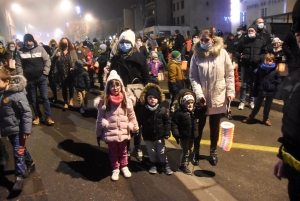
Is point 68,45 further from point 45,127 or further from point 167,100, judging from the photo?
point 167,100

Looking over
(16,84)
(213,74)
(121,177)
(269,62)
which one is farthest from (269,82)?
(16,84)

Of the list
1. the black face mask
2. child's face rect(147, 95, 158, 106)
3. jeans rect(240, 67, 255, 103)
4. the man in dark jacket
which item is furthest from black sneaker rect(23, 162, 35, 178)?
jeans rect(240, 67, 255, 103)

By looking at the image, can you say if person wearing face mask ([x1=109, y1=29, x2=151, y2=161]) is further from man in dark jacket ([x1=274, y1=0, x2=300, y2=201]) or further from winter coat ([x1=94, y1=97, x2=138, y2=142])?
man in dark jacket ([x1=274, y1=0, x2=300, y2=201])

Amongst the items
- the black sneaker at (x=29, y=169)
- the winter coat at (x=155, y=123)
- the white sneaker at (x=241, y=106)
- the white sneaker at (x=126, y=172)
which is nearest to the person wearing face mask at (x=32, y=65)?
the black sneaker at (x=29, y=169)

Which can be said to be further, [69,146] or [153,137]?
[69,146]

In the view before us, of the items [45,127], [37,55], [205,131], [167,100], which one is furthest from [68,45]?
[205,131]

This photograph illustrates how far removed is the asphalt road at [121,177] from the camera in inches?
134

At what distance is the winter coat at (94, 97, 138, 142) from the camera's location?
373 cm

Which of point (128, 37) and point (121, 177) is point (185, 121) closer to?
point (121, 177)

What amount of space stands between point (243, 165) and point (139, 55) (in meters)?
2.50

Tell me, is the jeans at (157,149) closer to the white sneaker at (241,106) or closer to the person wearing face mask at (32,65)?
the person wearing face mask at (32,65)

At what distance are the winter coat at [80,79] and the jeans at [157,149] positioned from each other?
3.83 metres

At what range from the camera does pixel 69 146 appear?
501 centimetres

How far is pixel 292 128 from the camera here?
1.73m
